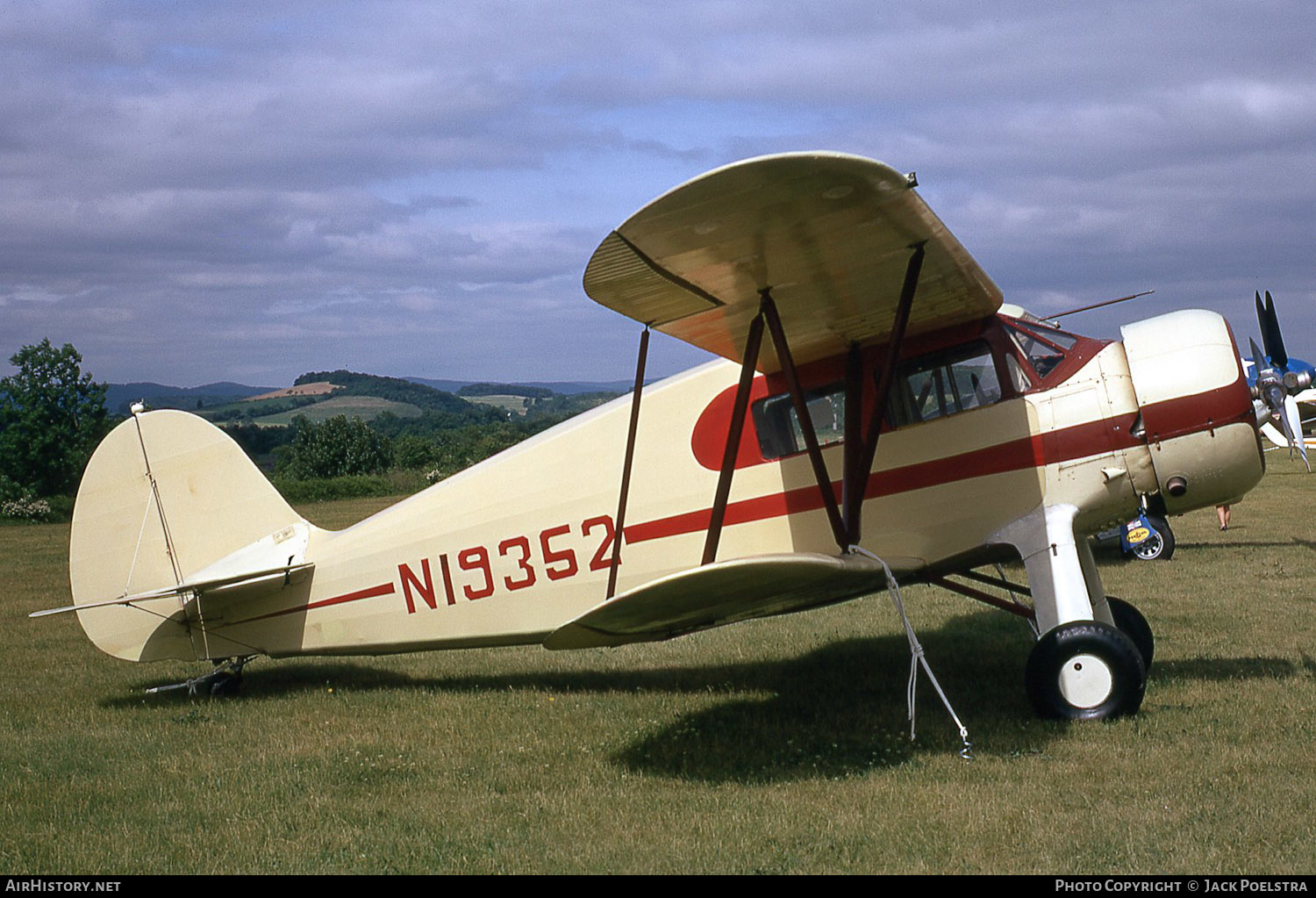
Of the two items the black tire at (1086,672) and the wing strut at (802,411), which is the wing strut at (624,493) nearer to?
the wing strut at (802,411)

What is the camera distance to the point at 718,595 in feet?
16.4

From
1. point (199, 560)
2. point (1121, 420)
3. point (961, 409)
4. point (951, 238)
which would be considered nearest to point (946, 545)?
point (961, 409)

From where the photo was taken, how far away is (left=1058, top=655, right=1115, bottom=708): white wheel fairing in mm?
5512

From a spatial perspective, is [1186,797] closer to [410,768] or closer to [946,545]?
[946,545]

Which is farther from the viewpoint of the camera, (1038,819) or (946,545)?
(946,545)

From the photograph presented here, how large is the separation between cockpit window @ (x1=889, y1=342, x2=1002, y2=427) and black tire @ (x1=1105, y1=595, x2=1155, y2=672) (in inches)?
74.9

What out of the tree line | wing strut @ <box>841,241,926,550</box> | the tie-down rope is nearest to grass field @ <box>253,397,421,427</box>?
the tree line

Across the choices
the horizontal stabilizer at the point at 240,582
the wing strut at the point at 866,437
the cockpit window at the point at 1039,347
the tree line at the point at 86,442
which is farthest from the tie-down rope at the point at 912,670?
the tree line at the point at 86,442

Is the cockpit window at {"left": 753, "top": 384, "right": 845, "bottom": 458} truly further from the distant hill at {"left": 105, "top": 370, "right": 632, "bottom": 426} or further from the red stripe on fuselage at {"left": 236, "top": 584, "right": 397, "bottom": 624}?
the distant hill at {"left": 105, "top": 370, "right": 632, "bottom": 426}

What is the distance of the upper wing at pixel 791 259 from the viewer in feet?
13.9

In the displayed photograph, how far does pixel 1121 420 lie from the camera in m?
5.88

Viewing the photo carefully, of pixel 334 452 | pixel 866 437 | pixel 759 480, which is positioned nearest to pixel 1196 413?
pixel 866 437

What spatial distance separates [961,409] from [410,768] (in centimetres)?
377

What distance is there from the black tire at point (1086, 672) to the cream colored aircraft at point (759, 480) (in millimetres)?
13
